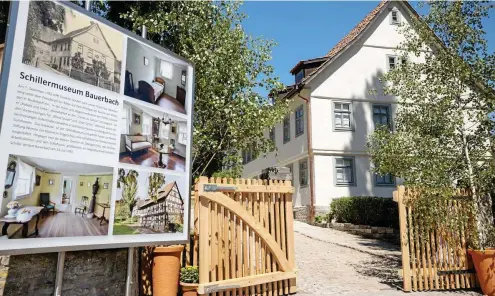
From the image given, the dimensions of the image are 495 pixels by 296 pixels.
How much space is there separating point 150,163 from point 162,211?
70cm

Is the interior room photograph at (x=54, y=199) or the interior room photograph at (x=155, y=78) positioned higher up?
the interior room photograph at (x=155, y=78)

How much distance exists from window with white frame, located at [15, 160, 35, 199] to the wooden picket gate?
5.89m

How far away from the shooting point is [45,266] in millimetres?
4316

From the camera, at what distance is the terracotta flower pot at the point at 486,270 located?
656 centimetres

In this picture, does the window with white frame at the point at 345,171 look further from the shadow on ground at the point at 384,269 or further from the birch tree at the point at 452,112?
the birch tree at the point at 452,112

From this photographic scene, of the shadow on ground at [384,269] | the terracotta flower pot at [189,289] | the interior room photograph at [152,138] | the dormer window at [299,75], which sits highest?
the dormer window at [299,75]

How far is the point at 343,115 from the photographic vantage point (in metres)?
18.9

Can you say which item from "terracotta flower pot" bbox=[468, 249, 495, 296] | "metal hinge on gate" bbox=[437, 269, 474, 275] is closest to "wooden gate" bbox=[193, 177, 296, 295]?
Answer: "metal hinge on gate" bbox=[437, 269, 474, 275]

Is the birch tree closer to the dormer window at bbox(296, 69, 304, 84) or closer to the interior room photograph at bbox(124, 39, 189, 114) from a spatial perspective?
the interior room photograph at bbox(124, 39, 189, 114)

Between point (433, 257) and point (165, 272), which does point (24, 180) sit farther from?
point (433, 257)

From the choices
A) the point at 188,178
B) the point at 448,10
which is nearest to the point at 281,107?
the point at 448,10

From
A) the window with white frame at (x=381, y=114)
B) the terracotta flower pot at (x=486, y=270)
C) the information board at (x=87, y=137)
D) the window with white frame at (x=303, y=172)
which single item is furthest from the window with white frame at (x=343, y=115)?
the information board at (x=87, y=137)

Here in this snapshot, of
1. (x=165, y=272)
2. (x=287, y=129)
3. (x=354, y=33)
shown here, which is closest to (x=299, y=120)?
(x=287, y=129)

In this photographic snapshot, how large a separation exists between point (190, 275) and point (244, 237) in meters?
1.03
